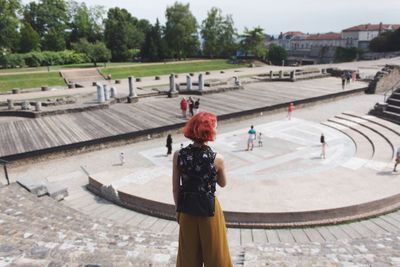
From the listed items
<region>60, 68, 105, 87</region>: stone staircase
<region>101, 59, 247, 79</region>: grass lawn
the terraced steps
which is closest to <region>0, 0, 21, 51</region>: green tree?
<region>60, 68, 105, 87</region>: stone staircase

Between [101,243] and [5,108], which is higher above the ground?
[5,108]

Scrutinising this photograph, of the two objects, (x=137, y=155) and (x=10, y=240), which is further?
(x=137, y=155)

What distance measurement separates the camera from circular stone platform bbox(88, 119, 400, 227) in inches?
393

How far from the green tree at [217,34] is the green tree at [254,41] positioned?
4.71 metres

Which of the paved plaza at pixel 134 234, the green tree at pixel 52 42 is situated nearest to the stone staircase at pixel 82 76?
the green tree at pixel 52 42

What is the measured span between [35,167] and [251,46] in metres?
56.8

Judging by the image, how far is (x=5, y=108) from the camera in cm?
2219

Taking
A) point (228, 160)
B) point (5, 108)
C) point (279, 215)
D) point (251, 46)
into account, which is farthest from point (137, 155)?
point (251, 46)

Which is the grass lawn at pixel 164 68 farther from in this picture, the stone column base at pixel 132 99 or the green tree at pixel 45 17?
the green tree at pixel 45 17

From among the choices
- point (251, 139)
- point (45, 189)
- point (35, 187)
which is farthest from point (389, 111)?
point (35, 187)

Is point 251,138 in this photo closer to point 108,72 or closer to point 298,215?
point 298,215

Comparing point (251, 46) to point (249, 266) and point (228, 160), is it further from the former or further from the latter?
point (249, 266)

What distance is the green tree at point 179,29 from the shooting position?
210 ft

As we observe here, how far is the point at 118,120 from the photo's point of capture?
20188 millimetres
